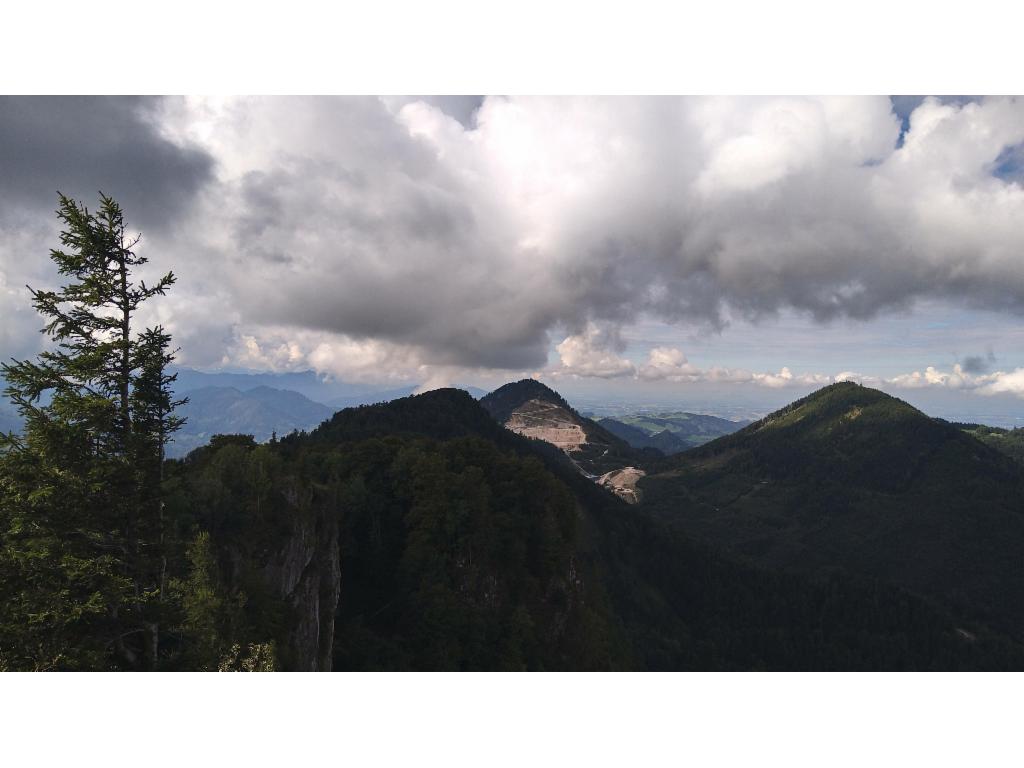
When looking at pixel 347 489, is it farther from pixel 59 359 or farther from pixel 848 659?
pixel 848 659

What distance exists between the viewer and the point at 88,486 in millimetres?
15109

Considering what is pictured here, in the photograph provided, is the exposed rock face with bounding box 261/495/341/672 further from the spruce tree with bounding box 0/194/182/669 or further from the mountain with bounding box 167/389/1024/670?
the spruce tree with bounding box 0/194/182/669

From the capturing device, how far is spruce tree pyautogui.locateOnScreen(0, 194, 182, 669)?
14383mm

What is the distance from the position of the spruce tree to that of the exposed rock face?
11.8 meters

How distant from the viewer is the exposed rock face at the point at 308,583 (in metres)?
29.3

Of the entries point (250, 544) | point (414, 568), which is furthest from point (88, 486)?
point (414, 568)

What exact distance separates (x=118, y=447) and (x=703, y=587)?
598ft

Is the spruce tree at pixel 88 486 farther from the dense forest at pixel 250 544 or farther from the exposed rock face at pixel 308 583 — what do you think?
the exposed rock face at pixel 308 583

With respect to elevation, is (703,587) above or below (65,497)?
below

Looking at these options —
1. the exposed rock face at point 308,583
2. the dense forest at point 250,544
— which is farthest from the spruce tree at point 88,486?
the exposed rock face at point 308,583

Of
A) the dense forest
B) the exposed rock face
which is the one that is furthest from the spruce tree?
the exposed rock face

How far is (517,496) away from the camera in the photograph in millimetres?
64500

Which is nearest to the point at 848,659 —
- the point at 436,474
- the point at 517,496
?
the point at 517,496

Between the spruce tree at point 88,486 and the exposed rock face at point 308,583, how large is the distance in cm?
1181
